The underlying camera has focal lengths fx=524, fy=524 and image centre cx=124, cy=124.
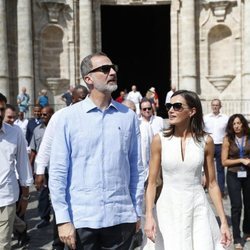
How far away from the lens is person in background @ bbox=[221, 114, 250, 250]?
736 cm

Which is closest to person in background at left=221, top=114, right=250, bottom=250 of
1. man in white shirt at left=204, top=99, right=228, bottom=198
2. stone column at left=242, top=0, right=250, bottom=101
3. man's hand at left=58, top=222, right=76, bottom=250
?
man in white shirt at left=204, top=99, right=228, bottom=198

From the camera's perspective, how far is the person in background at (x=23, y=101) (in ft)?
65.3

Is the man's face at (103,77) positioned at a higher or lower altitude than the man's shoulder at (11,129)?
higher

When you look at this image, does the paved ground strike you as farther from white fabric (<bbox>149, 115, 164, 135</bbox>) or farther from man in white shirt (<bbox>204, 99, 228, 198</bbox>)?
white fabric (<bbox>149, 115, 164, 135</bbox>)

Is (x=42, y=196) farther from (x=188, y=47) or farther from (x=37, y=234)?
(x=188, y=47)

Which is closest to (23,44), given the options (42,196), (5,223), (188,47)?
(188,47)

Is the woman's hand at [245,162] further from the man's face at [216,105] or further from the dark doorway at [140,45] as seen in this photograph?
the dark doorway at [140,45]

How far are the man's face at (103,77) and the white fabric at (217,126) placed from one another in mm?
7830

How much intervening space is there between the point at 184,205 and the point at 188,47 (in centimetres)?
1820

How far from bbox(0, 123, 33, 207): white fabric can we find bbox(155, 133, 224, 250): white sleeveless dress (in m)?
1.67

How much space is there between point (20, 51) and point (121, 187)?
18286mm

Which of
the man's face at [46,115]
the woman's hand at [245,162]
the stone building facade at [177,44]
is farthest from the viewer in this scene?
the stone building facade at [177,44]

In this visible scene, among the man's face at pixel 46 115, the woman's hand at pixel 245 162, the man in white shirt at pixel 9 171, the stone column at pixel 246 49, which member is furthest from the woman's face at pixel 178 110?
the stone column at pixel 246 49

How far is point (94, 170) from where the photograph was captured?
3691 millimetres
